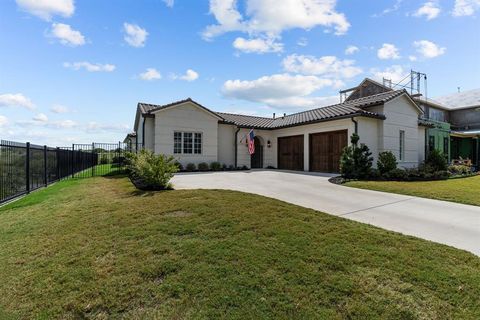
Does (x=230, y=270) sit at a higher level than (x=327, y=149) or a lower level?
lower

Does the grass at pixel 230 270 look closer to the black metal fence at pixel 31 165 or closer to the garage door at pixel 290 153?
the black metal fence at pixel 31 165

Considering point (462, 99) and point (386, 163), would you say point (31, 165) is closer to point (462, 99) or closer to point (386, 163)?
point (386, 163)

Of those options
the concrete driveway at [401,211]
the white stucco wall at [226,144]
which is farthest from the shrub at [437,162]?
the white stucco wall at [226,144]

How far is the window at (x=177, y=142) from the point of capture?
17297mm

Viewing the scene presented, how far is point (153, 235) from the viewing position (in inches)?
187

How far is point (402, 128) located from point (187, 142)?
14.3 meters

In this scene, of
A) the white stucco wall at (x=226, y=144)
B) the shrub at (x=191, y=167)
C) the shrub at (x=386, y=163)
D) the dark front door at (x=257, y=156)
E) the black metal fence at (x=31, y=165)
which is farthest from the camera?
the dark front door at (x=257, y=156)

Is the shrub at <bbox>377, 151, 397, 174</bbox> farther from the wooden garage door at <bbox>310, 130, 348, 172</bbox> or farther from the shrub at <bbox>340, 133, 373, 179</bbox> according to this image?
the wooden garage door at <bbox>310, 130, 348, 172</bbox>

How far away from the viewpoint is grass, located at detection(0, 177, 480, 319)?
9.39 ft

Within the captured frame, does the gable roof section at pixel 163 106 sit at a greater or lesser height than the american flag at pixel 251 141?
greater

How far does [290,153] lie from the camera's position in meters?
19.3

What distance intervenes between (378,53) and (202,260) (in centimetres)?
1384

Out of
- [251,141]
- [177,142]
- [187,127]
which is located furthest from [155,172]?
[251,141]

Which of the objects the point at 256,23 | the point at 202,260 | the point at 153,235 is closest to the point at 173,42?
the point at 256,23
